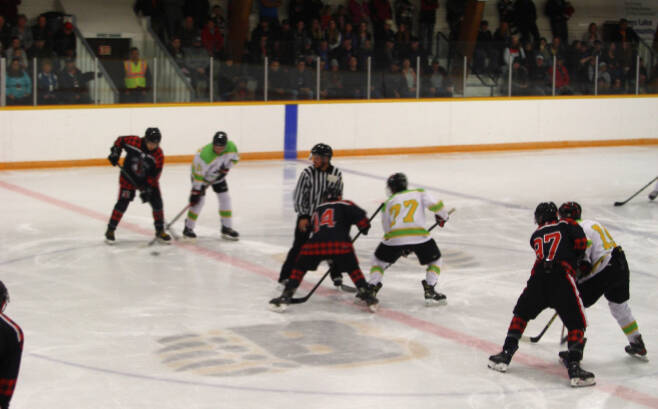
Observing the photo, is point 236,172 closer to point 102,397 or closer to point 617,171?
point 617,171

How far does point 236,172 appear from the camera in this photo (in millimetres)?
14414

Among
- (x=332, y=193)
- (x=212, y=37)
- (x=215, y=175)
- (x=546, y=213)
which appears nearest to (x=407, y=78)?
(x=212, y=37)

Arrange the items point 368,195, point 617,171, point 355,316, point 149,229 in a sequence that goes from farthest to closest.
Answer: point 617,171
point 368,195
point 149,229
point 355,316

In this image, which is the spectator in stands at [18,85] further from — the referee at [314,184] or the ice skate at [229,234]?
the referee at [314,184]

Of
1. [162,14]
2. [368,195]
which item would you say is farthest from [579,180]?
[162,14]

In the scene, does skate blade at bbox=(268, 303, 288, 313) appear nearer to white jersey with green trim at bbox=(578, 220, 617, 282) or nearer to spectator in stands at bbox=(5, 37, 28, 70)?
white jersey with green trim at bbox=(578, 220, 617, 282)

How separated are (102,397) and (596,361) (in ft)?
9.38

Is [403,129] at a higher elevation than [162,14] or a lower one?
lower

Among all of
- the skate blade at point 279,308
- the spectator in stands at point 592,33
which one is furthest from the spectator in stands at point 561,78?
the skate blade at point 279,308

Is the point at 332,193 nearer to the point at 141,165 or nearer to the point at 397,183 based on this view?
the point at 397,183

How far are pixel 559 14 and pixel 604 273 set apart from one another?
15.6 m

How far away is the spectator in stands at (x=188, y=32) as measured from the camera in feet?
50.5

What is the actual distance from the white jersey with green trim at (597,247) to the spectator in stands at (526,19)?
14253mm

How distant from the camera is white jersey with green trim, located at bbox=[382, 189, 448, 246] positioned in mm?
7062
